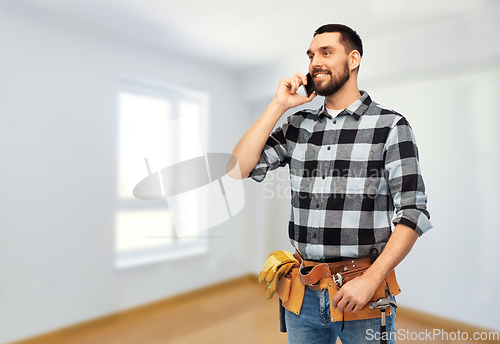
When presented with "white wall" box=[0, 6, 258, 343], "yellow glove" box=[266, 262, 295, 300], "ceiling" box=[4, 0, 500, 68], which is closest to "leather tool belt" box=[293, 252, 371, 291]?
"yellow glove" box=[266, 262, 295, 300]

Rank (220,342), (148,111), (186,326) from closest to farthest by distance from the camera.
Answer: (220,342) → (186,326) → (148,111)

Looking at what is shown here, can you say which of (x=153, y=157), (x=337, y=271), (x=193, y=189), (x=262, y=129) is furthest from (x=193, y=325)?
(x=262, y=129)

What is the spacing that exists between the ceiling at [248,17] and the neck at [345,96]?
4.54ft

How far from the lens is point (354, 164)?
1015 millimetres

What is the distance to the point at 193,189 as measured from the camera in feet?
11.6

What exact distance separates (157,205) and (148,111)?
2.98 ft

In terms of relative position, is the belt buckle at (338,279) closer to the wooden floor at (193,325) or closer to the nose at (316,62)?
the nose at (316,62)

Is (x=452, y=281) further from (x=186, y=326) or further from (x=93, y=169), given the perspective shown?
(x=93, y=169)

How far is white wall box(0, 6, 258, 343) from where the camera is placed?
7.75 ft

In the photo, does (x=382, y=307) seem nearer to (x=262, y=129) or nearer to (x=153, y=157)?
(x=262, y=129)

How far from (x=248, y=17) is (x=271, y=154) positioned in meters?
1.67

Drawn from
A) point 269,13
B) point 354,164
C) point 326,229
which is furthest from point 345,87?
point 269,13

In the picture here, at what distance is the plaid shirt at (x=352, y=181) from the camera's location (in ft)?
3.04

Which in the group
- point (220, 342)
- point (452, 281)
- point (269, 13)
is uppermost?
point (269, 13)
